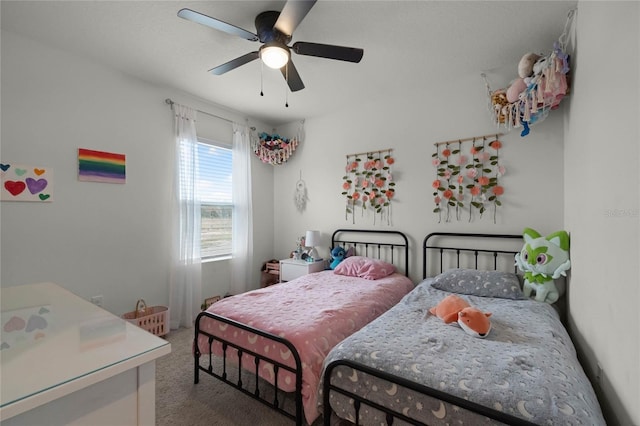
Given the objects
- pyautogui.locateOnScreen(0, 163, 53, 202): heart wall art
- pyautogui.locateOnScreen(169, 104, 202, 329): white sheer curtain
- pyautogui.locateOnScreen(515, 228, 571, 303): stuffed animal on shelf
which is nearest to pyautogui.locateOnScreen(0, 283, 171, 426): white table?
pyautogui.locateOnScreen(0, 163, 53, 202): heart wall art

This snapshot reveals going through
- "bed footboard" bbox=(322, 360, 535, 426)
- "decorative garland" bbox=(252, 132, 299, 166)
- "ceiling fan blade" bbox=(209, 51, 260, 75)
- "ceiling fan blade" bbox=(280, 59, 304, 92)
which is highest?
"ceiling fan blade" bbox=(209, 51, 260, 75)

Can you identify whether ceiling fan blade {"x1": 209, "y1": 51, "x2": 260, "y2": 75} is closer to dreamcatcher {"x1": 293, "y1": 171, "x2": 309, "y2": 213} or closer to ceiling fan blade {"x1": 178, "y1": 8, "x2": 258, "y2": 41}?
ceiling fan blade {"x1": 178, "y1": 8, "x2": 258, "y2": 41}

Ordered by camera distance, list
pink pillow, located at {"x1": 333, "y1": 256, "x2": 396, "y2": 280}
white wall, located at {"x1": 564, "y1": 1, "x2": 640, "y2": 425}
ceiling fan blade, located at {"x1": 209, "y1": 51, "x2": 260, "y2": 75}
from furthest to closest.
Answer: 1. pink pillow, located at {"x1": 333, "y1": 256, "x2": 396, "y2": 280}
2. ceiling fan blade, located at {"x1": 209, "y1": 51, "x2": 260, "y2": 75}
3. white wall, located at {"x1": 564, "y1": 1, "x2": 640, "y2": 425}

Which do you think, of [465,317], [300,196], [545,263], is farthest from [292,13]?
[300,196]

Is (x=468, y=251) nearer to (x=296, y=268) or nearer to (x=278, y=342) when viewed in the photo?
(x=296, y=268)

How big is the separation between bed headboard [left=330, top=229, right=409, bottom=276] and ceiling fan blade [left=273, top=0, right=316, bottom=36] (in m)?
2.34

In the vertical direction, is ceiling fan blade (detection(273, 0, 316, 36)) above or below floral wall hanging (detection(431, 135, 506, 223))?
above

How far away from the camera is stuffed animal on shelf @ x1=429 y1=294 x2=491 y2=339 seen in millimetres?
1644

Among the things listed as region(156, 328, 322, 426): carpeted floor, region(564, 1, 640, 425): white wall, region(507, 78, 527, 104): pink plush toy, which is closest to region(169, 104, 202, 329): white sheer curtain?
region(156, 328, 322, 426): carpeted floor

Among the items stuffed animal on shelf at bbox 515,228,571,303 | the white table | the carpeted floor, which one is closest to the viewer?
the white table

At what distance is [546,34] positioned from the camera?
222cm

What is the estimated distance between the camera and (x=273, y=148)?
13.5 ft

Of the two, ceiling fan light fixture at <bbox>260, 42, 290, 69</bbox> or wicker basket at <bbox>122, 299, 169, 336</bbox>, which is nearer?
ceiling fan light fixture at <bbox>260, 42, 290, 69</bbox>

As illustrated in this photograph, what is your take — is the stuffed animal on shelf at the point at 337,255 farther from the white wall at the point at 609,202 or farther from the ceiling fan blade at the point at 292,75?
the white wall at the point at 609,202
